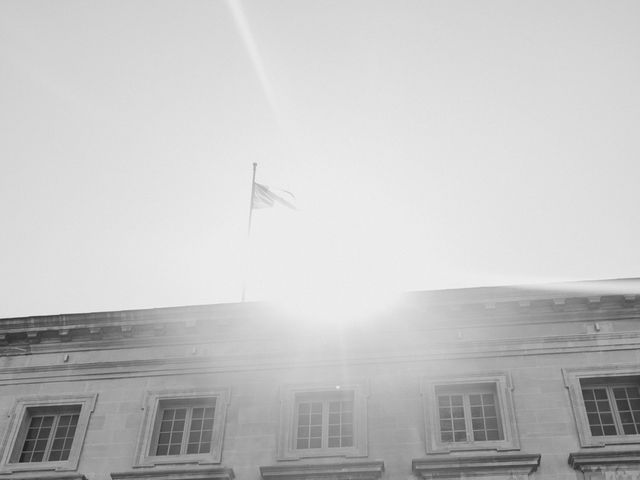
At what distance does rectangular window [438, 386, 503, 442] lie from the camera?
19031 mm

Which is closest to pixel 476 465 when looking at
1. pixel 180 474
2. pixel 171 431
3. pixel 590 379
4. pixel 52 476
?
pixel 590 379

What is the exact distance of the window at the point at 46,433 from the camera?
2028 cm

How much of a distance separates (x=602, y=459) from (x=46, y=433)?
1436cm

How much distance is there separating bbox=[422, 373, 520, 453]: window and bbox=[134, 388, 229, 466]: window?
541cm

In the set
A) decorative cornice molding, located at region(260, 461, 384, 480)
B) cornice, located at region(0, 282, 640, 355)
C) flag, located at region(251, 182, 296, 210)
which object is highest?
flag, located at region(251, 182, 296, 210)

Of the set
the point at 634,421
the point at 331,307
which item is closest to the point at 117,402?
the point at 331,307

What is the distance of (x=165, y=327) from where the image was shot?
72.0 feet

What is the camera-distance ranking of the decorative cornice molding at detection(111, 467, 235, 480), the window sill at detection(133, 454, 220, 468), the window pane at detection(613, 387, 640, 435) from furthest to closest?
the window sill at detection(133, 454, 220, 468) < the decorative cornice molding at detection(111, 467, 235, 480) < the window pane at detection(613, 387, 640, 435)

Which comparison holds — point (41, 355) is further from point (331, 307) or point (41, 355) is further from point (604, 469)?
point (604, 469)

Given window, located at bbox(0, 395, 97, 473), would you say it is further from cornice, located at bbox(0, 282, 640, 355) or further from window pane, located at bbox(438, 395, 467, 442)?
window pane, located at bbox(438, 395, 467, 442)

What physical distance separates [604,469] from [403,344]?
5.78 metres

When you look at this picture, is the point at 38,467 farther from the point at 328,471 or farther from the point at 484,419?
the point at 484,419

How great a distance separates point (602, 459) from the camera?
17719 mm

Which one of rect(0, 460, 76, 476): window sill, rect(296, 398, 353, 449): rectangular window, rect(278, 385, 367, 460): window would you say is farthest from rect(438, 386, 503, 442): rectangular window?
rect(0, 460, 76, 476): window sill
